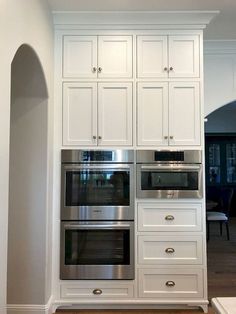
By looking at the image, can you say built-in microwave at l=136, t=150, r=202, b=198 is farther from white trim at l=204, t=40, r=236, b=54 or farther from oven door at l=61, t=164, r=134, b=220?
white trim at l=204, t=40, r=236, b=54

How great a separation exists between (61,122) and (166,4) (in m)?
1.43

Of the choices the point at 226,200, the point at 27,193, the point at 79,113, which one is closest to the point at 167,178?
the point at 79,113

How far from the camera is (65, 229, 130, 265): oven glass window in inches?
123

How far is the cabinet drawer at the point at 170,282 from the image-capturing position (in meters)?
3.11

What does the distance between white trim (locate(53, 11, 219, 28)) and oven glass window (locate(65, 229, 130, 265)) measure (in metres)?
1.99

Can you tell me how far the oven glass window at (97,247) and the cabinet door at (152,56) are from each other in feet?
5.09

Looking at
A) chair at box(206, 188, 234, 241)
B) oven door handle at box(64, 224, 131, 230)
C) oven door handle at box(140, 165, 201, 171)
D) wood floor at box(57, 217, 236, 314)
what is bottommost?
wood floor at box(57, 217, 236, 314)

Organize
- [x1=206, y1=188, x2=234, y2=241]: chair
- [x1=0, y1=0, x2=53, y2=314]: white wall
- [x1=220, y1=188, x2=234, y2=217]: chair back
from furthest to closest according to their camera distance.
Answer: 1. [x1=220, y1=188, x2=234, y2=217]: chair back
2. [x1=206, y1=188, x2=234, y2=241]: chair
3. [x1=0, y1=0, x2=53, y2=314]: white wall

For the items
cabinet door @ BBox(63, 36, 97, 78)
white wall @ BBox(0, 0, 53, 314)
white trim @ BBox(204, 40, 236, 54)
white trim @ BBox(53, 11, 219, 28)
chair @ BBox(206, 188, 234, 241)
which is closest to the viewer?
white wall @ BBox(0, 0, 53, 314)

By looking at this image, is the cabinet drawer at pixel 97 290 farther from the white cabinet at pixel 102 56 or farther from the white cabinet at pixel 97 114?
the white cabinet at pixel 102 56

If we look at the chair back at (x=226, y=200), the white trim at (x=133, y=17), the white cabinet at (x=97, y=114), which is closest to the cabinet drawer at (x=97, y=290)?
the white cabinet at (x=97, y=114)

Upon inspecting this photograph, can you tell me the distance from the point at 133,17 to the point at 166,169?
1.48 metres

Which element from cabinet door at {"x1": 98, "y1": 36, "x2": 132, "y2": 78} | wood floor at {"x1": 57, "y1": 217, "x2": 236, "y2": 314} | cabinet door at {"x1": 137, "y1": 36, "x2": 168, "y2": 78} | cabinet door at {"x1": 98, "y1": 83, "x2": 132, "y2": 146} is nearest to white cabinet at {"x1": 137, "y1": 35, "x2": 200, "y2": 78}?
cabinet door at {"x1": 137, "y1": 36, "x2": 168, "y2": 78}

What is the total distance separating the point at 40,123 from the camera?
2.95 metres
